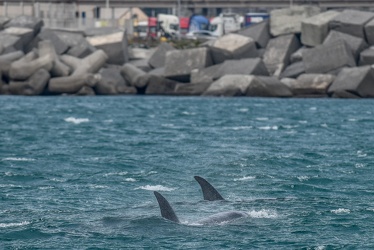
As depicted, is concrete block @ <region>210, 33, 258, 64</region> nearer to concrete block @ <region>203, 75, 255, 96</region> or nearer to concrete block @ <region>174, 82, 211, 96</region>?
concrete block @ <region>174, 82, 211, 96</region>

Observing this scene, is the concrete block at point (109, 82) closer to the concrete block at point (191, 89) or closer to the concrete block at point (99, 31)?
the concrete block at point (191, 89)

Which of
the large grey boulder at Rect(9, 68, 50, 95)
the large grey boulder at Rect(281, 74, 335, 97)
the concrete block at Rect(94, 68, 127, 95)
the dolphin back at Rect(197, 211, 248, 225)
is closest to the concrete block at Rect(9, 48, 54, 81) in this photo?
the large grey boulder at Rect(9, 68, 50, 95)

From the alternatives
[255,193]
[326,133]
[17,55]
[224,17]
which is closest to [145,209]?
[255,193]

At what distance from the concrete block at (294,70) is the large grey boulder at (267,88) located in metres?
2.00

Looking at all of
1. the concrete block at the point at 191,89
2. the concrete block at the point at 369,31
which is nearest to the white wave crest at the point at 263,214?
the concrete block at the point at 191,89

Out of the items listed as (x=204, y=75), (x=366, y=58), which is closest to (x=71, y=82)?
(x=204, y=75)

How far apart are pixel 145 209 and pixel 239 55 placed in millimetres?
47774

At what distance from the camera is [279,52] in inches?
2744

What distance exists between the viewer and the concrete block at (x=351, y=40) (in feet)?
216

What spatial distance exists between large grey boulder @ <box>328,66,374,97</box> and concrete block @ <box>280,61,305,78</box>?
3932mm

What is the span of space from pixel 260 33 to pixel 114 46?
9.52 metres

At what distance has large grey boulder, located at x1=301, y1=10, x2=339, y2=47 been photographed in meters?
68.7

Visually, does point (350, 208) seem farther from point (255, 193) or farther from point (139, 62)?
point (139, 62)

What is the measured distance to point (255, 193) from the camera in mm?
24484
